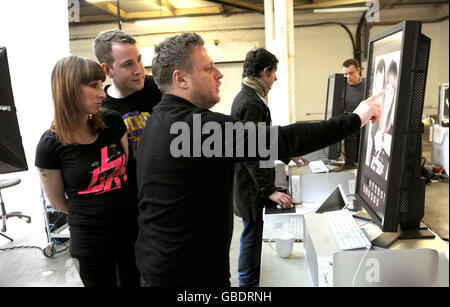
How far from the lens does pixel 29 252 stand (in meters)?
3.01

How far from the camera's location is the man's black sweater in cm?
84

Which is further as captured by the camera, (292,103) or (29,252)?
(292,103)

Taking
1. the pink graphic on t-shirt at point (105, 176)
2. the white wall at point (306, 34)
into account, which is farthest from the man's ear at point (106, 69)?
the white wall at point (306, 34)

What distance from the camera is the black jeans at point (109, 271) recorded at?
1.21 meters

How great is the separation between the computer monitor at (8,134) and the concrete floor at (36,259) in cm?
113

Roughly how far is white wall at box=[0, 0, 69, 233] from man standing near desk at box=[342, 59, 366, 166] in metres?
1.93

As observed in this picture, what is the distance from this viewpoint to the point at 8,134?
1.68m

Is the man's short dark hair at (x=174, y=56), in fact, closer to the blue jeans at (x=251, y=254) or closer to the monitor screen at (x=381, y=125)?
the monitor screen at (x=381, y=125)

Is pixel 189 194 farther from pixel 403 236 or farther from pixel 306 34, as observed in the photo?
pixel 306 34

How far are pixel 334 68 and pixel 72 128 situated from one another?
806 centimetres

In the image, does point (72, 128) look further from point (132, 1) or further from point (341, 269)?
point (132, 1)

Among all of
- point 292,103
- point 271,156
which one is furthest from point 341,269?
point 292,103

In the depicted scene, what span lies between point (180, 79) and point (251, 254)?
1283mm

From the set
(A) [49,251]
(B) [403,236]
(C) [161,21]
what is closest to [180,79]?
(B) [403,236]
